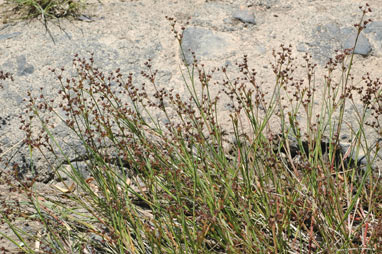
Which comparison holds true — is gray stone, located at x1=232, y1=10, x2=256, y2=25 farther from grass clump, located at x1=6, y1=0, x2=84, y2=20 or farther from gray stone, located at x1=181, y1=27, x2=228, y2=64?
grass clump, located at x1=6, y1=0, x2=84, y2=20

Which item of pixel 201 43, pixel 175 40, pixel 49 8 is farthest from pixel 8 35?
pixel 201 43

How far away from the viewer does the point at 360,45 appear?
3.17m

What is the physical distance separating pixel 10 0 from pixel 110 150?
1684 millimetres

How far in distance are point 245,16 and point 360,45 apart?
82 cm

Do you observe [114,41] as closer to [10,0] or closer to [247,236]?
[10,0]

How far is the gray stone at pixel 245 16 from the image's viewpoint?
3412 millimetres

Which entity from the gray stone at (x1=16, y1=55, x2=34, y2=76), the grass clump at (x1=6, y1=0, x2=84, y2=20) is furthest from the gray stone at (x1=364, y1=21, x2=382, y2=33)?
the gray stone at (x1=16, y1=55, x2=34, y2=76)

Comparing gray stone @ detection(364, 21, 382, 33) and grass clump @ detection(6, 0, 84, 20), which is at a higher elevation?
grass clump @ detection(6, 0, 84, 20)

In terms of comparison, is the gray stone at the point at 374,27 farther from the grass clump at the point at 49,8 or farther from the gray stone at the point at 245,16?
the grass clump at the point at 49,8

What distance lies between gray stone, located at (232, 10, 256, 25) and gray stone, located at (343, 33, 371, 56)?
66cm

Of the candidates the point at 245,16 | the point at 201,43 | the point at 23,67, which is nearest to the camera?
the point at 23,67

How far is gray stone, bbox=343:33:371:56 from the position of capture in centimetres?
315

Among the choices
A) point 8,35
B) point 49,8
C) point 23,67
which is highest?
point 49,8

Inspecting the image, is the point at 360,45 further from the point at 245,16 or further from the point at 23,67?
the point at 23,67
